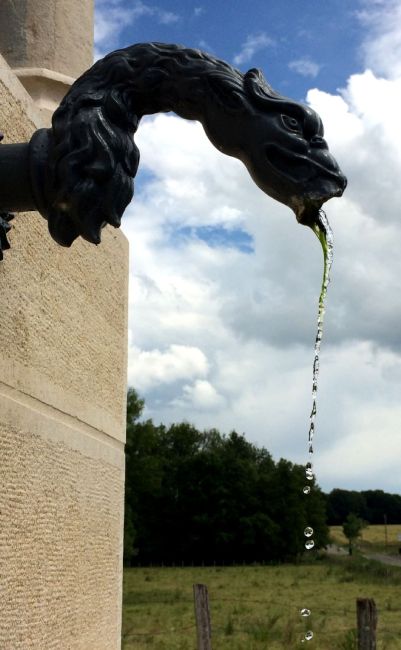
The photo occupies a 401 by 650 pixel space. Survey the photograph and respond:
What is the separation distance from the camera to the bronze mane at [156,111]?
3.34 feet

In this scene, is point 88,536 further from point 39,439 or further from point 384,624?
point 384,624

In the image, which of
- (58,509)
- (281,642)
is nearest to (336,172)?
(58,509)

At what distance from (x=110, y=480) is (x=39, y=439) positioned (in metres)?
0.59

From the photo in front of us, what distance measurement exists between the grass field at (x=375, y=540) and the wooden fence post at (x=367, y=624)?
144 feet

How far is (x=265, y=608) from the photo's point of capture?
57.1 feet

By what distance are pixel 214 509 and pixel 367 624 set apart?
36.6m

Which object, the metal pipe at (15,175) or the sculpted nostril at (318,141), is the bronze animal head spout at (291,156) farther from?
the metal pipe at (15,175)

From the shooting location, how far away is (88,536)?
1.87 metres

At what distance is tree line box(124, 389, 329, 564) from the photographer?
41.4 metres

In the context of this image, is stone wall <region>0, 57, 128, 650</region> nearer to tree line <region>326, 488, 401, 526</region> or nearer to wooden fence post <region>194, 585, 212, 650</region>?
wooden fence post <region>194, 585, 212, 650</region>

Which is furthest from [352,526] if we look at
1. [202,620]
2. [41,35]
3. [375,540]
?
[41,35]

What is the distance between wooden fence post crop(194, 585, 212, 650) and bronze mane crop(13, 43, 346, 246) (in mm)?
7870

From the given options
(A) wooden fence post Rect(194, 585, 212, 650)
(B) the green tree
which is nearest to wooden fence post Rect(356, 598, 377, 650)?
(A) wooden fence post Rect(194, 585, 212, 650)

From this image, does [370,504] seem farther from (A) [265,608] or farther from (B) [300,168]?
(B) [300,168]
